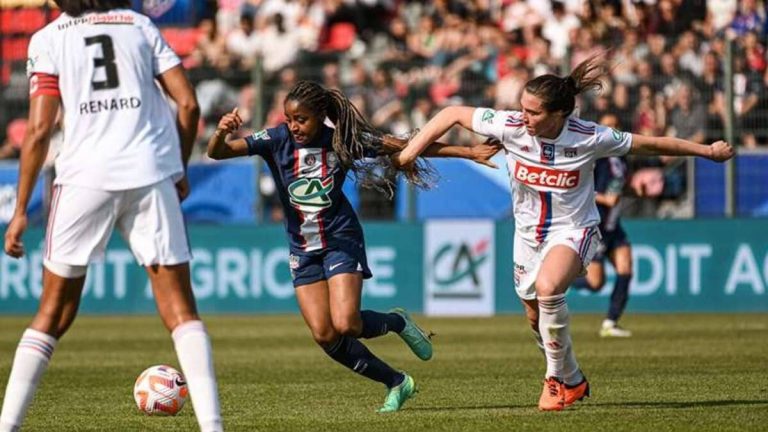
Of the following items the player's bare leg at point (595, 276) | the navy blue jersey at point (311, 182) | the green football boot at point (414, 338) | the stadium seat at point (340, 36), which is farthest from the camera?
the stadium seat at point (340, 36)

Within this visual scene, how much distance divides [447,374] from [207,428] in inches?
224

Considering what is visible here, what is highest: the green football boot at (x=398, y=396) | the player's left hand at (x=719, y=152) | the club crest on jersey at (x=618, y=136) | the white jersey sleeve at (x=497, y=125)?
the white jersey sleeve at (x=497, y=125)

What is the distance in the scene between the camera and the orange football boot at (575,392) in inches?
371

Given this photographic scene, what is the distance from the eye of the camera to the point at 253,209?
21.7m

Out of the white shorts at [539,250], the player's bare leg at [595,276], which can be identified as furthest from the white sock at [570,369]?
the player's bare leg at [595,276]

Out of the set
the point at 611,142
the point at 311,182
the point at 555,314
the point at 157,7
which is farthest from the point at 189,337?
the point at 157,7

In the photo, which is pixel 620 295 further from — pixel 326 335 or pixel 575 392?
pixel 326 335

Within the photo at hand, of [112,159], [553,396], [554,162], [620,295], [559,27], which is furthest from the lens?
[559,27]

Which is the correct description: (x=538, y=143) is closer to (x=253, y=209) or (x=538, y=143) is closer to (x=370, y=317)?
(x=370, y=317)

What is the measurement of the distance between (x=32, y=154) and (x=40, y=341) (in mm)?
868

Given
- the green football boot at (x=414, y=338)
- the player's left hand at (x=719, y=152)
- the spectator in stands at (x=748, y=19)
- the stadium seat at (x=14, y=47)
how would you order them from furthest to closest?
the stadium seat at (x=14, y=47), the spectator in stands at (x=748, y=19), the green football boot at (x=414, y=338), the player's left hand at (x=719, y=152)

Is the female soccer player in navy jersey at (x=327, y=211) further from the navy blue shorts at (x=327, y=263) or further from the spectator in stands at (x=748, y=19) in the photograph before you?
the spectator in stands at (x=748, y=19)

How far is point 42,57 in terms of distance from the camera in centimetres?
694

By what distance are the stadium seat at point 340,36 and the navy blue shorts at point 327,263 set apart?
15.6 m
